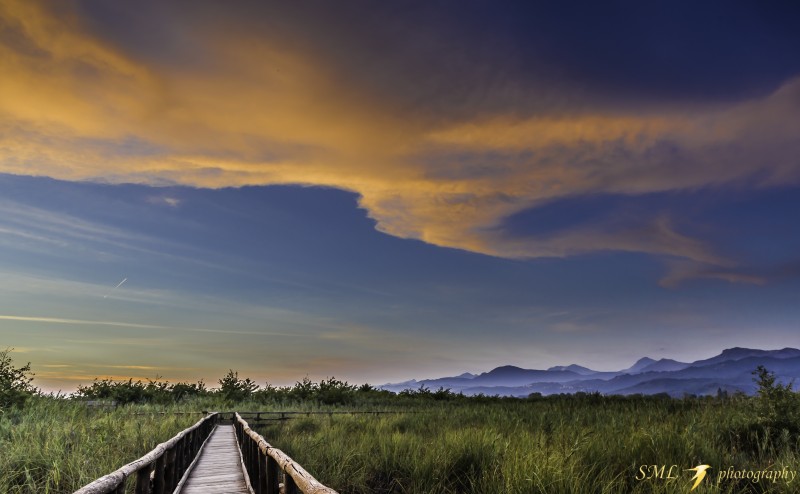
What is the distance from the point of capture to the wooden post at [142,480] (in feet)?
18.1

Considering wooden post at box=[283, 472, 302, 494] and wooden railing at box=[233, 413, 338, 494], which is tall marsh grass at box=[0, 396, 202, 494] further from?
wooden post at box=[283, 472, 302, 494]

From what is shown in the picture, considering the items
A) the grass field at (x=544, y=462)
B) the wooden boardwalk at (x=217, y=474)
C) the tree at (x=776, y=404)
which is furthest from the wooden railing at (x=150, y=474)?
the tree at (x=776, y=404)

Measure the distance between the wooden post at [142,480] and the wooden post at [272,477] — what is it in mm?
1357

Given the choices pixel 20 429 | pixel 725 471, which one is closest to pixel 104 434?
pixel 20 429

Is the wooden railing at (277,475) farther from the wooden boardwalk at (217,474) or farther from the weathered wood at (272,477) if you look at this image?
the wooden boardwalk at (217,474)

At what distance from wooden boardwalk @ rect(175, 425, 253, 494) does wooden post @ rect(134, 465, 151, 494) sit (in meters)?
3.91

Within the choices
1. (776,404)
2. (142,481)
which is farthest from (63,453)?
(776,404)

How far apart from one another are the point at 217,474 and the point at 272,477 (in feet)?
19.6

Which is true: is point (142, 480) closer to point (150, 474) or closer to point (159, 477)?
point (150, 474)

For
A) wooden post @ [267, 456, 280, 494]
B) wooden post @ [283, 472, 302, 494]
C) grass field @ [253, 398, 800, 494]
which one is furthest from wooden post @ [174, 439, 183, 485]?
wooden post @ [283, 472, 302, 494]

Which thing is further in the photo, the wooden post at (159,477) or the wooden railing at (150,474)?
the wooden post at (159,477)

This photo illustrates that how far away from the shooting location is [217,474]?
11578 mm

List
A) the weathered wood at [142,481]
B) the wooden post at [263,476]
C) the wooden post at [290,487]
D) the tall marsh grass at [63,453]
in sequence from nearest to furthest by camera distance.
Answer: the wooden post at [290,487]
the weathered wood at [142,481]
the wooden post at [263,476]
the tall marsh grass at [63,453]

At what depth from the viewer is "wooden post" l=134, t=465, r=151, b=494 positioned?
5520mm
